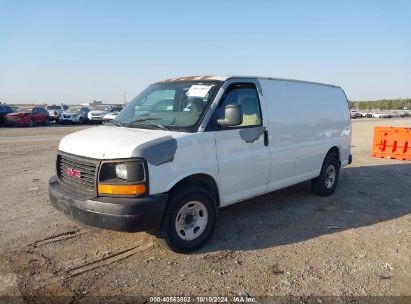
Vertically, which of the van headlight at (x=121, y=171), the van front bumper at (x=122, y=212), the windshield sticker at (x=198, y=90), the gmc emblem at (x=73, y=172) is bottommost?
the van front bumper at (x=122, y=212)

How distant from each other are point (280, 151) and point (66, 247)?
3.26 m

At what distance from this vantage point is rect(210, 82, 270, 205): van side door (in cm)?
465

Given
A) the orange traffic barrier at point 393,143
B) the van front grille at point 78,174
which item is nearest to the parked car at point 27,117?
the orange traffic barrier at point 393,143

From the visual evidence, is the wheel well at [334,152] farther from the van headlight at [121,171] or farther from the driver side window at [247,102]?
the van headlight at [121,171]

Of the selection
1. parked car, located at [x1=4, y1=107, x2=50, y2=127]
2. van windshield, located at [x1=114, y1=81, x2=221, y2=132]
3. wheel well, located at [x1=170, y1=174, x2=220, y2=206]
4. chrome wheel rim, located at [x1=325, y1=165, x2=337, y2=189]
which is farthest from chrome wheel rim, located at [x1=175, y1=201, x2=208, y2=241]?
parked car, located at [x1=4, y1=107, x2=50, y2=127]

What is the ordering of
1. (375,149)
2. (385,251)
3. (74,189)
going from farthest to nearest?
1. (375,149)
2. (385,251)
3. (74,189)

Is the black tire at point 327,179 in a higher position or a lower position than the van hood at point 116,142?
lower

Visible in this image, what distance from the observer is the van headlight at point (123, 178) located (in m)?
3.84

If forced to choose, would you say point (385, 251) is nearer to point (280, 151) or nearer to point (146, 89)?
point (280, 151)

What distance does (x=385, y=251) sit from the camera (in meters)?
4.62

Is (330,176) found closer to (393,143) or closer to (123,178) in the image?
(123,178)

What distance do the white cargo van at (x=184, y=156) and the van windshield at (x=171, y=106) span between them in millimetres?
15

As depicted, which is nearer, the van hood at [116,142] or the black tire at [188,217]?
the van hood at [116,142]

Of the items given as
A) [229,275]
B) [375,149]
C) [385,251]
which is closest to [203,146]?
[229,275]
